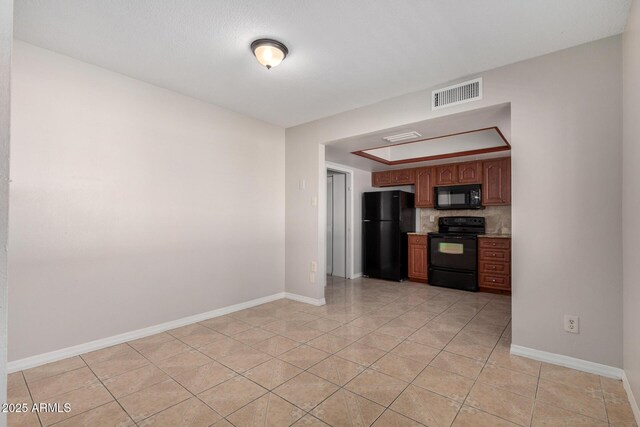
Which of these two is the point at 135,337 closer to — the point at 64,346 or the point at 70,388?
the point at 64,346

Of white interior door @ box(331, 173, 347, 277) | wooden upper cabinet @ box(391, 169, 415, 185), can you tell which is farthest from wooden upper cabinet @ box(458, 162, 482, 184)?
white interior door @ box(331, 173, 347, 277)

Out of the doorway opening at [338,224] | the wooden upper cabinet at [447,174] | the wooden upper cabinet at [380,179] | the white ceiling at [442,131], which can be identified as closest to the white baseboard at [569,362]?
the white ceiling at [442,131]

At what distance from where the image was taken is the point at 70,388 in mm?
1981

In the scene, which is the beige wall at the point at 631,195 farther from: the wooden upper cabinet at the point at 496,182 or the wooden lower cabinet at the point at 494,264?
the wooden upper cabinet at the point at 496,182

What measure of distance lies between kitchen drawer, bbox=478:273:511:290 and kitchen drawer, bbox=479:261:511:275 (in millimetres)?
60

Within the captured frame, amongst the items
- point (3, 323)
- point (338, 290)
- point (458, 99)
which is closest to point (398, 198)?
point (338, 290)

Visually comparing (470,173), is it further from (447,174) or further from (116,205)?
(116,205)

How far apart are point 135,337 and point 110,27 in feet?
8.41

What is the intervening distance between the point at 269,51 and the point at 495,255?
4.26 meters

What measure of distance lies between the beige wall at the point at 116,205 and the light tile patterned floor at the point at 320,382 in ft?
1.19

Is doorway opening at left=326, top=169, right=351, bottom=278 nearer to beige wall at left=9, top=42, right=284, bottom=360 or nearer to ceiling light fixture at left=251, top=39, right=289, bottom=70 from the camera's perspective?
beige wall at left=9, top=42, right=284, bottom=360

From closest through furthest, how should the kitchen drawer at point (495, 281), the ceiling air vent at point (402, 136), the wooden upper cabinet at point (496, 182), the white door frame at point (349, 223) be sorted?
the ceiling air vent at point (402, 136)
the kitchen drawer at point (495, 281)
the wooden upper cabinet at point (496, 182)
the white door frame at point (349, 223)

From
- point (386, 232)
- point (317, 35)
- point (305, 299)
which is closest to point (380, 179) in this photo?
point (386, 232)

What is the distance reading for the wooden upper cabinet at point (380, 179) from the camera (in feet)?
19.7
